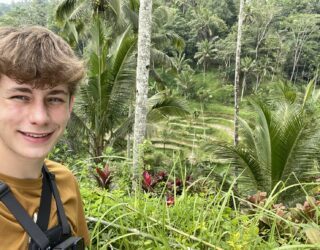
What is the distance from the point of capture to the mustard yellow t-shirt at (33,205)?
123cm

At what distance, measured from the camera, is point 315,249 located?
71.7 inches

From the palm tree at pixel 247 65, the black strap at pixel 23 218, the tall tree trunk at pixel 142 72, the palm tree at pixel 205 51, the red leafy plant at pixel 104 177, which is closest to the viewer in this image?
the black strap at pixel 23 218

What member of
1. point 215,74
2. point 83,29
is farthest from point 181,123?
point 83,29

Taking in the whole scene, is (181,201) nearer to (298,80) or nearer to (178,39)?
(178,39)

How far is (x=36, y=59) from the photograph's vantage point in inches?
52.4

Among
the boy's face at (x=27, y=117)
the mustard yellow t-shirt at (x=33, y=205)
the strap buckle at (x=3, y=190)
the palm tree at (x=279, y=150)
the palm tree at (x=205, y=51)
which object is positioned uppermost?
the palm tree at (x=205, y=51)

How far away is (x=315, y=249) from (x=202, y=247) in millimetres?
522

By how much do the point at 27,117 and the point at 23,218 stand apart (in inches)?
13.2

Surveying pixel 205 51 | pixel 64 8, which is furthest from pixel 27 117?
pixel 205 51

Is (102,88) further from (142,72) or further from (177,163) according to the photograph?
(177,163)

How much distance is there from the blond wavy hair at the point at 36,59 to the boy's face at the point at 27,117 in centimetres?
3

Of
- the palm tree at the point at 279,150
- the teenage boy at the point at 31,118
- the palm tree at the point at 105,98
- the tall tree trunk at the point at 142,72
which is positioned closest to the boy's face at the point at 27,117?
the teenage boy at the point at 31,118

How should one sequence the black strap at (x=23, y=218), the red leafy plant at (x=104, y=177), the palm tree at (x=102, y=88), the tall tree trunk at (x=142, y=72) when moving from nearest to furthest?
1. the black strap at (x=23, y=218)
2. the red leafy plant at (x=104, y=177)
3. the tall tree trunk at (x=142, y=72)
4. the palm tree at (x=102, y=88)

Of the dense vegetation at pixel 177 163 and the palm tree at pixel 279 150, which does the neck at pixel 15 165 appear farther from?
the palm tree at pixel 279 150
